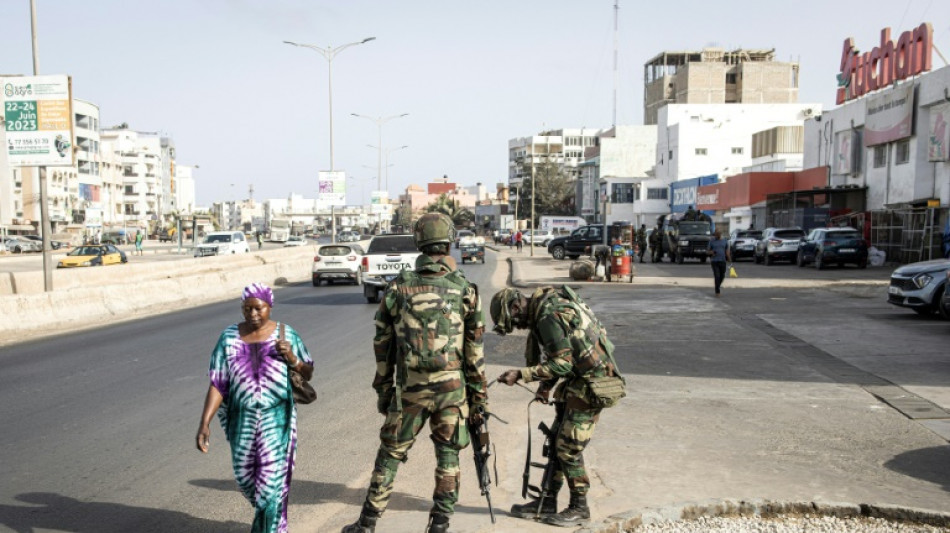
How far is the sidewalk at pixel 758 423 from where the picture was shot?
5508mm

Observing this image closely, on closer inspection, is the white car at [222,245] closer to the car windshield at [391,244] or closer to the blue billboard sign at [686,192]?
the car windshield at [391,244]

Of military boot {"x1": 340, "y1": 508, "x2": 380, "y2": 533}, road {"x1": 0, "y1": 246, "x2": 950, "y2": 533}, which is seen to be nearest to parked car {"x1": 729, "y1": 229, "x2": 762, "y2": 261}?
road {"x1": 0, "y1": 246, "x2": 950, "y2": 533}

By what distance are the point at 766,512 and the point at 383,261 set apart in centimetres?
1578

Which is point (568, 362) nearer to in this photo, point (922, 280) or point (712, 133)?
point (922, 280)

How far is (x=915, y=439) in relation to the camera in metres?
7.04

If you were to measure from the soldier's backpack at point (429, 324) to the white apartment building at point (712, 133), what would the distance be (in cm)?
7094

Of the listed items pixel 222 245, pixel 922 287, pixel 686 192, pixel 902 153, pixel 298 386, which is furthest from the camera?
pixel 686 192

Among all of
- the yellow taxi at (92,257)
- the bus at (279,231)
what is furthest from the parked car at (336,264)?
the bus at (279,231)

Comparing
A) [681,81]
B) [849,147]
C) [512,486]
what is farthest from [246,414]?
[681,81]

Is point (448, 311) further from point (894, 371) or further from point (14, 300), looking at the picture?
point (14, 300)

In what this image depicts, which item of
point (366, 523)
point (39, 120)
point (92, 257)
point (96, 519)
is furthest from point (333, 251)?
point (366, 523)

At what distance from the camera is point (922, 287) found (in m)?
15.0

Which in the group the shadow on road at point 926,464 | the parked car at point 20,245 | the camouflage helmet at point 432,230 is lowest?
the parked car at point 20,245

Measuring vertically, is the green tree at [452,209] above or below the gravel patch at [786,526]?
above
